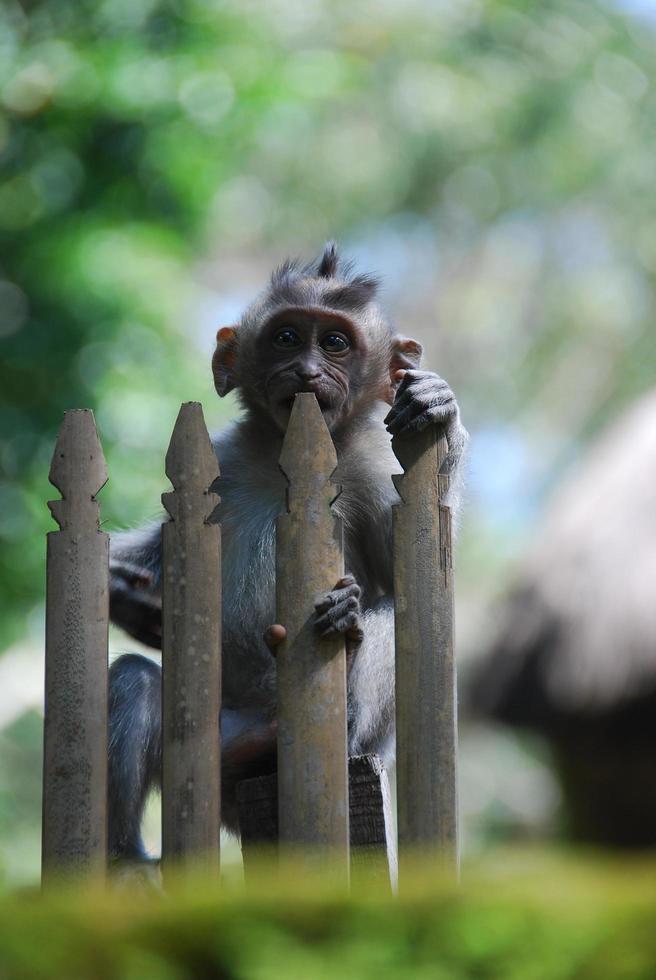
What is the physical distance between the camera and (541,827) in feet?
74.0

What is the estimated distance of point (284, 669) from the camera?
11.3 ft

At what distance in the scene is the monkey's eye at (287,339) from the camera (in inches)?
183

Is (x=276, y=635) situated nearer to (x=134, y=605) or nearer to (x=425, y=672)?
(x=425, y=672)

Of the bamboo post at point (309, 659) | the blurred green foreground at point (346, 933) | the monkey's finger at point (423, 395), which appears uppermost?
the monkey's finger at point (423, 395)


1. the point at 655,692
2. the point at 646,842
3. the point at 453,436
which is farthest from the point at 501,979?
the point at 646,842

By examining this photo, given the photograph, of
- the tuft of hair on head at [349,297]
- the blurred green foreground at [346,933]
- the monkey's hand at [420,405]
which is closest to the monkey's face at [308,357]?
the tuft of hair on head at [349,297]

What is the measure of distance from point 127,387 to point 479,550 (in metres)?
18.9

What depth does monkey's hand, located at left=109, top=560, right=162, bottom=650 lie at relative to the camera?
169 inches

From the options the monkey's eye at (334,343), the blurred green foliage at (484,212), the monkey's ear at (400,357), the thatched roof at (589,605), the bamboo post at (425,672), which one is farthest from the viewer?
the blurred green foliage at (484,212)

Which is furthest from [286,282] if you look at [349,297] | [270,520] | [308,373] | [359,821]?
[359,821]

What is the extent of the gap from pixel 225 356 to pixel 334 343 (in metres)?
0.53

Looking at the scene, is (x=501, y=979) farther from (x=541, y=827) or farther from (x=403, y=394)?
(x=541, y=827)

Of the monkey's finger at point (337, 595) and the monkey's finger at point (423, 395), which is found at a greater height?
the monkey's finger at point (423, 395)

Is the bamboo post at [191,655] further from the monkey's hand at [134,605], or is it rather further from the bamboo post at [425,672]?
the monkey's hand at [134,605]
